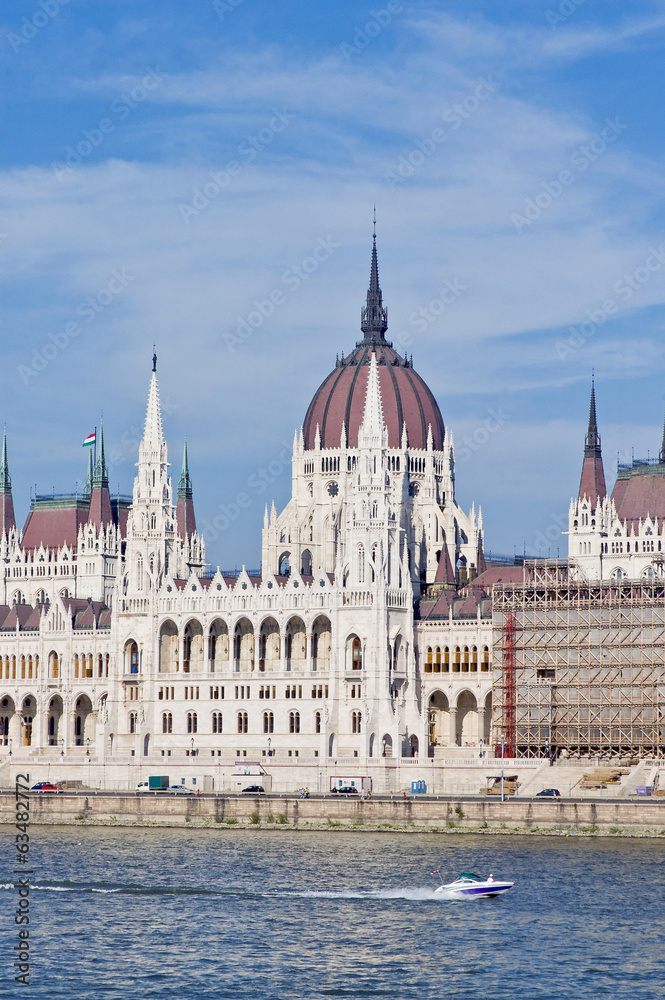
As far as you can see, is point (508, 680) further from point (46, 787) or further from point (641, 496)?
point (46, 787)

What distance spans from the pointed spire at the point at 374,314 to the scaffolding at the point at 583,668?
4544 cm

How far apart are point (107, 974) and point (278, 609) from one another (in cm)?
8246

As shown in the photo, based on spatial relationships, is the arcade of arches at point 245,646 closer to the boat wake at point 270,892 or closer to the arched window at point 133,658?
the arched window at point 133,658

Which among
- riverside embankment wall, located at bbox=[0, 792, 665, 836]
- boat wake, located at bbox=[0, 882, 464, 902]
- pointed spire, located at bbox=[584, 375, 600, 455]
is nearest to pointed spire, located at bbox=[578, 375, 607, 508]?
pointed spire, located at bbox=[584, 375, 600, 455]

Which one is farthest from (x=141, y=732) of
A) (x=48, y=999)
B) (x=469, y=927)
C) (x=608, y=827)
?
(x=48, y=999)

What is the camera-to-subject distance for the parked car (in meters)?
141

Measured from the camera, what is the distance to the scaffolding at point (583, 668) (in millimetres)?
144250

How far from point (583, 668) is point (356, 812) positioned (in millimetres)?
28551

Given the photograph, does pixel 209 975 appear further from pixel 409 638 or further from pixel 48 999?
pixel 409 638

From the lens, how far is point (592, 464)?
579 feet

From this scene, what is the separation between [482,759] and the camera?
5546 inches

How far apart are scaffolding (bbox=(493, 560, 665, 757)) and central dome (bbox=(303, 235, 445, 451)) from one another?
35495 mm

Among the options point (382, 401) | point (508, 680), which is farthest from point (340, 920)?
point (382, 401)

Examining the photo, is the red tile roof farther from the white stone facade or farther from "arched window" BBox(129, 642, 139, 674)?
"arched window" BBox(129, 642, 139, 674)
